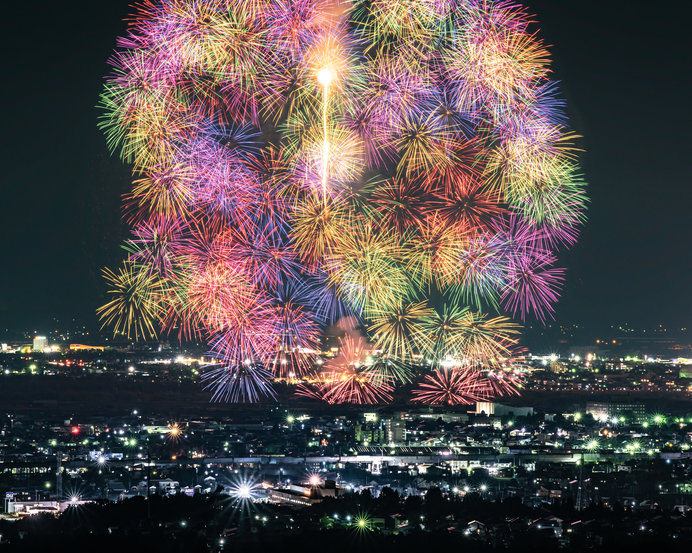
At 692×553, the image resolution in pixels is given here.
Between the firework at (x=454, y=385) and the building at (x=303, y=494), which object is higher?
the firework at (x=454, y=385)

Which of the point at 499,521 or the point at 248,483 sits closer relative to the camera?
the point at 499,521

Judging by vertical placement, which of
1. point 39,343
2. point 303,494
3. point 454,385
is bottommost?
point 303,494

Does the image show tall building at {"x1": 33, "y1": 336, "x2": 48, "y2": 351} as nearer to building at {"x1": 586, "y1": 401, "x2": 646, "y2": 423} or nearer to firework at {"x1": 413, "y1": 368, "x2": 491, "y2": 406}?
firework at {"x1": 413, "y1": 368, "x2": 491, "y2": 406}

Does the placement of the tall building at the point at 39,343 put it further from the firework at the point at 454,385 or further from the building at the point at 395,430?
the building at the point at 395,430

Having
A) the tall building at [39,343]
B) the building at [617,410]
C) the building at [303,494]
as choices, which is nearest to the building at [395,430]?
the building at [617,410]

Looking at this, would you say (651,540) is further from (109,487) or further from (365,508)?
(109,487)

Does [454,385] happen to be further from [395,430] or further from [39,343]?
[39,343]

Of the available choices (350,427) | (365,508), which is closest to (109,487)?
(365,508)

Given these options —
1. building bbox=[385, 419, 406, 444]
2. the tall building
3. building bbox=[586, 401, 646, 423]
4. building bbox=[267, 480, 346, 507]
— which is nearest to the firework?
building bbox=[385, 419, 406, 444]

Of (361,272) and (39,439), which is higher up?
(361,272)

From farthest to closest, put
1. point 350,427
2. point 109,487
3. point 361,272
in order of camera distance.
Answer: point 350,427 < point 109,487 < point 361,272

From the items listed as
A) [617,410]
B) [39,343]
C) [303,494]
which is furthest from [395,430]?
[39,343]
